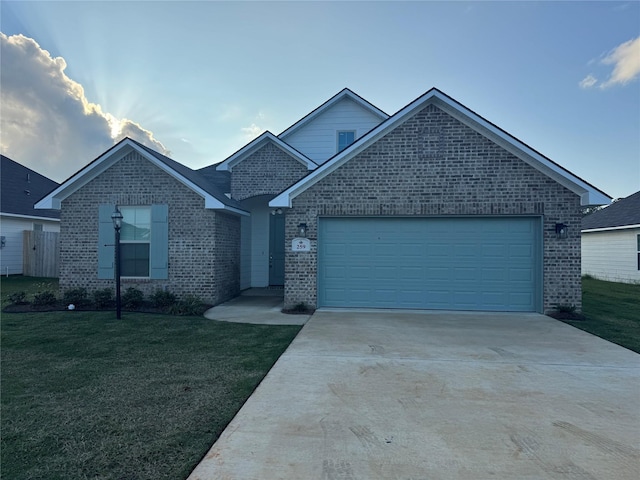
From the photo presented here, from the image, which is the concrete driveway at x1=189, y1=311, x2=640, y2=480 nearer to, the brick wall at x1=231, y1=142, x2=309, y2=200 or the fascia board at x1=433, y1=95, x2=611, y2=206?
→ the fascia board at x1=433, y1=95, x2=611, y2=206

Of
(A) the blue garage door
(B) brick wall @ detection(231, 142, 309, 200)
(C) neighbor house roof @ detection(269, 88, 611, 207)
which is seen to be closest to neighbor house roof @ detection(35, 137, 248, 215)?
(C) neighbor house roof @ detection(269, 88, 611, 207)

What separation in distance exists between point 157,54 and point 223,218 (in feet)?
19.0

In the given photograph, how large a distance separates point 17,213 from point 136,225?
12.5 metres

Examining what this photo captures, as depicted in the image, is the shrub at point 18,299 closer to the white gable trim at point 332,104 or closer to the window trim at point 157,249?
the window trim at point 157,249

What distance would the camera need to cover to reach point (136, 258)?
11.0m

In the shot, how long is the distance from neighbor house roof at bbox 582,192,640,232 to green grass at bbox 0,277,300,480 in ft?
64.6

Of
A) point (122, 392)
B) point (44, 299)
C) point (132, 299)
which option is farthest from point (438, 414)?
point (44, 299)

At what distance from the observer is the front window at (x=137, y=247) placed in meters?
11.0

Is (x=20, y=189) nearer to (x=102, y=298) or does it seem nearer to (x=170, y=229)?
(x=102, y=298)

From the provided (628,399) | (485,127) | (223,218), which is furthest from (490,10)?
(628,399)

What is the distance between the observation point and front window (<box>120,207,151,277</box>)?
11.0 meters

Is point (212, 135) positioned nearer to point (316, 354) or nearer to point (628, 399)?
point (316, 354)

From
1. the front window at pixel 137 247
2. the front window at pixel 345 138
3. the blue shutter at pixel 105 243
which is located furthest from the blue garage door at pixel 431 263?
the front window at pixel 345 138

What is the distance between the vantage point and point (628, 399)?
4441 millimetres
